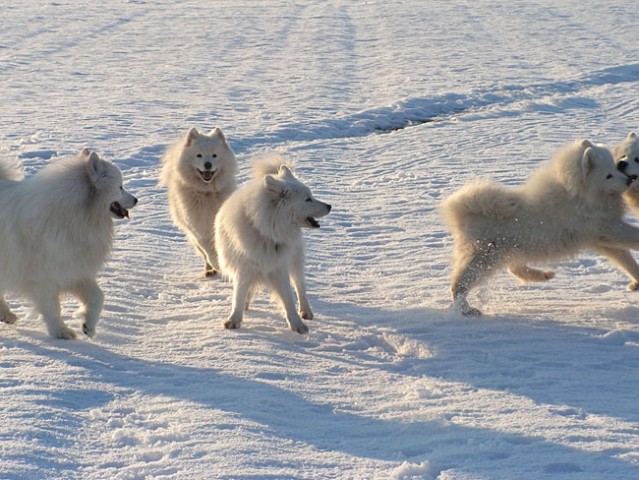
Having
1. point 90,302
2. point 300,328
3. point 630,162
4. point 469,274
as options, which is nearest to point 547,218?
point 469,274

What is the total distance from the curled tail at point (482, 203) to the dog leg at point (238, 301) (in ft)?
5.17

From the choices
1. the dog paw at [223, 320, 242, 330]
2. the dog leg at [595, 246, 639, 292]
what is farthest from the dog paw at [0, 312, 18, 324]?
the dog leg at [595, 246, 639, 292]

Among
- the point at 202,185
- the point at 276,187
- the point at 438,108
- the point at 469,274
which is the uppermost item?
the point at 276,187

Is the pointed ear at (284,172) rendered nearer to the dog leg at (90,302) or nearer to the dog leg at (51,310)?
the dog leg at (90,302)

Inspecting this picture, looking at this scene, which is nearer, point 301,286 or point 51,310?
point 51,310

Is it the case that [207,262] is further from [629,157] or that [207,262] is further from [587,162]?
[629,157]

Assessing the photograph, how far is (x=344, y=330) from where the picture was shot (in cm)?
661

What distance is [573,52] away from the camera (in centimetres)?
2247

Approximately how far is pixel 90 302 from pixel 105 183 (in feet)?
2.58

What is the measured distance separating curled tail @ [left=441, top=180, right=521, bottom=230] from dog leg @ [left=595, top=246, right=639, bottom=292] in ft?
2.49

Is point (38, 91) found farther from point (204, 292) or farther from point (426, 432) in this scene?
point (426, 432)

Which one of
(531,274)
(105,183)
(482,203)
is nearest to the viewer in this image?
(105,183)

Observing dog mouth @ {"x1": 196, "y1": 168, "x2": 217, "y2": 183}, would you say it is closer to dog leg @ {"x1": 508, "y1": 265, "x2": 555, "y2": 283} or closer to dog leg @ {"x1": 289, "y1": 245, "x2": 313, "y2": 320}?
dog leg @ {"x1": 289, "y1": 245, "x2": 313, "y2": 320}

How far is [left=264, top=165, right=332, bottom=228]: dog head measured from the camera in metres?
6.39
